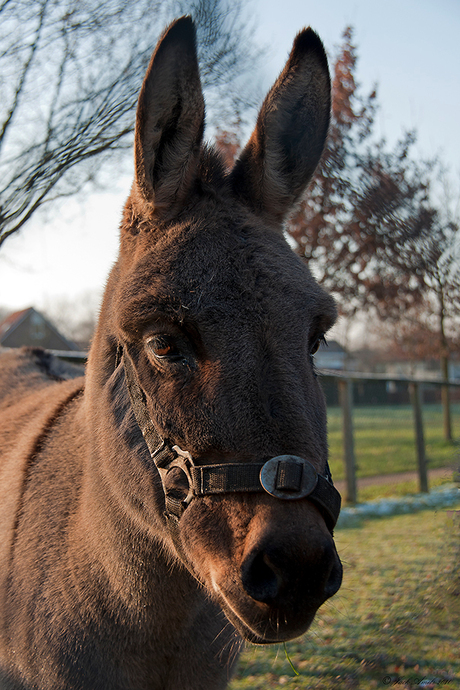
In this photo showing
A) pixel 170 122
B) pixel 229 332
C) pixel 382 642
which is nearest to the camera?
pixel 229 332

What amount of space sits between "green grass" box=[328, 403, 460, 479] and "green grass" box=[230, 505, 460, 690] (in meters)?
6.66

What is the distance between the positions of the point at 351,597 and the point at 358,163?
456 centimetres

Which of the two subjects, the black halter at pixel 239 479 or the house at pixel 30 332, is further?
the house at pixel 30 332

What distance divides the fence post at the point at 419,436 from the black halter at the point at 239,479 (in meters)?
10.6

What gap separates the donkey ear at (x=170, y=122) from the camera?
1.91 metres

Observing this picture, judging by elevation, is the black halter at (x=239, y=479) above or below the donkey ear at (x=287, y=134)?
below

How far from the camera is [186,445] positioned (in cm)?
172

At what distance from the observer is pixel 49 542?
2361 mm

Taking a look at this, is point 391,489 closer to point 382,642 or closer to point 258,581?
point 382,642

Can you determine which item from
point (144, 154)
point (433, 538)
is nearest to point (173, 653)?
point (144, 154)

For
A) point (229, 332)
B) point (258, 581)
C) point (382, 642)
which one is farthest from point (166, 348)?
point (382, 642)

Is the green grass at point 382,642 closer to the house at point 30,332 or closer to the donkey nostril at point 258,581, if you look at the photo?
the donkey nostril at point 258,581

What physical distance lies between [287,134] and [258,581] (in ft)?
6.41

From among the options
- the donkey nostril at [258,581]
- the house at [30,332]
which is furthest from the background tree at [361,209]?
the house at [30,332]
